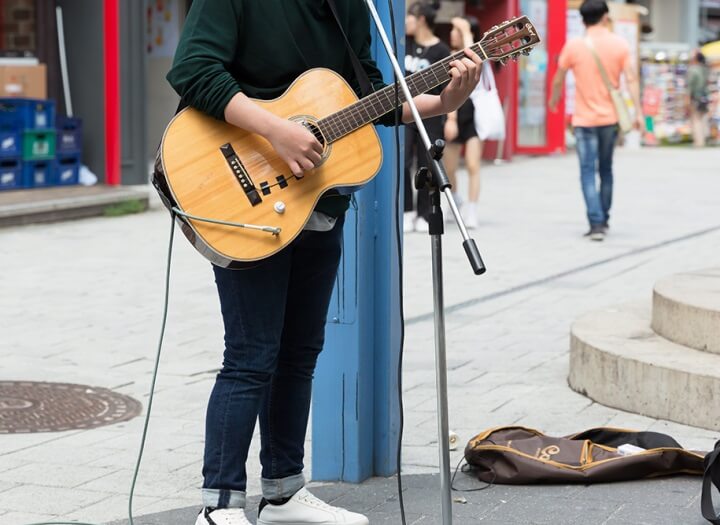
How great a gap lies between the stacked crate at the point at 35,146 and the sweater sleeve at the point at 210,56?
29.5ft

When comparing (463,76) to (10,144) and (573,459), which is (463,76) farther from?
(10,144)

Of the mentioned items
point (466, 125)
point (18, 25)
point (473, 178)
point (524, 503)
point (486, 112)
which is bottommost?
point (524, 503)

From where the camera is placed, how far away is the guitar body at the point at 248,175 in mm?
3441

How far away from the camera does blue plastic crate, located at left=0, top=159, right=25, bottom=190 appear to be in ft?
39.5

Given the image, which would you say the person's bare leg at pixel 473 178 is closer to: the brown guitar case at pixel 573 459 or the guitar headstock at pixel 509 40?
the brown guitar case at pixel 573 459

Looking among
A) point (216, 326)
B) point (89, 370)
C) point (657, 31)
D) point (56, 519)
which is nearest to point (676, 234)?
point (216, 326)

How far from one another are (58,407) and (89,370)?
2.39 ft

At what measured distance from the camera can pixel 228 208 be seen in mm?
3455

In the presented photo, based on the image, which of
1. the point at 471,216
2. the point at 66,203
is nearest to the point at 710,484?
the point at 471,216

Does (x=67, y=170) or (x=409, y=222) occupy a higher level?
(x=67, y=170)

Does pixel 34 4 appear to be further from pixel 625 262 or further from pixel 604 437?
pixel 604 437

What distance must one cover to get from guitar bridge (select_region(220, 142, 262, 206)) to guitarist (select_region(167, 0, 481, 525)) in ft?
0.35

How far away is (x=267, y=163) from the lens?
351 cm

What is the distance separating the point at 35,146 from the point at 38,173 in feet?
0.88
